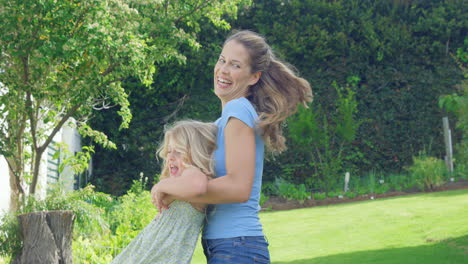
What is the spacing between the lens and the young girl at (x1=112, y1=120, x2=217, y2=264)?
1.96 metres

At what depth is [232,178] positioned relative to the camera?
1.88 meters

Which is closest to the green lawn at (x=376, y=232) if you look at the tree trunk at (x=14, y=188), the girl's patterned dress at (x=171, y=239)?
the tree trunk at (x=14, y=188)

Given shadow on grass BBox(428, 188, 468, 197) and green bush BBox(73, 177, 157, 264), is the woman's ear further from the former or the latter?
shadow on grass BBox(428, 188, 468, 197)

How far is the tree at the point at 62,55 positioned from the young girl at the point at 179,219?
3.29 meters

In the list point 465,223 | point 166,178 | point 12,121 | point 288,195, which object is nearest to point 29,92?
point 12,121

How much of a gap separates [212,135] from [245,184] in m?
0.21

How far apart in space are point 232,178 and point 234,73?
0.41m

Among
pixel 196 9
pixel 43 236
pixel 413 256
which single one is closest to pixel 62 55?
pixel 43 236

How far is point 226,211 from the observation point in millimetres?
1945

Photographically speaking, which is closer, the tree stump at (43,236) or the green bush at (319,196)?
the tree stump at (43,236)

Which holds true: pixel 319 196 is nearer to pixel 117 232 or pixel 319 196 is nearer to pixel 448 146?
pixel 448 146

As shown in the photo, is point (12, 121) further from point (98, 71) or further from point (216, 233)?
point (216, 233)

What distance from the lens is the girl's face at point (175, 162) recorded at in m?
1.97

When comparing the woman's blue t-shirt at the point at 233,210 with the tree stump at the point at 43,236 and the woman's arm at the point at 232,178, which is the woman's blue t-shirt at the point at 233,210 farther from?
the tree stump at the point at 43,236
